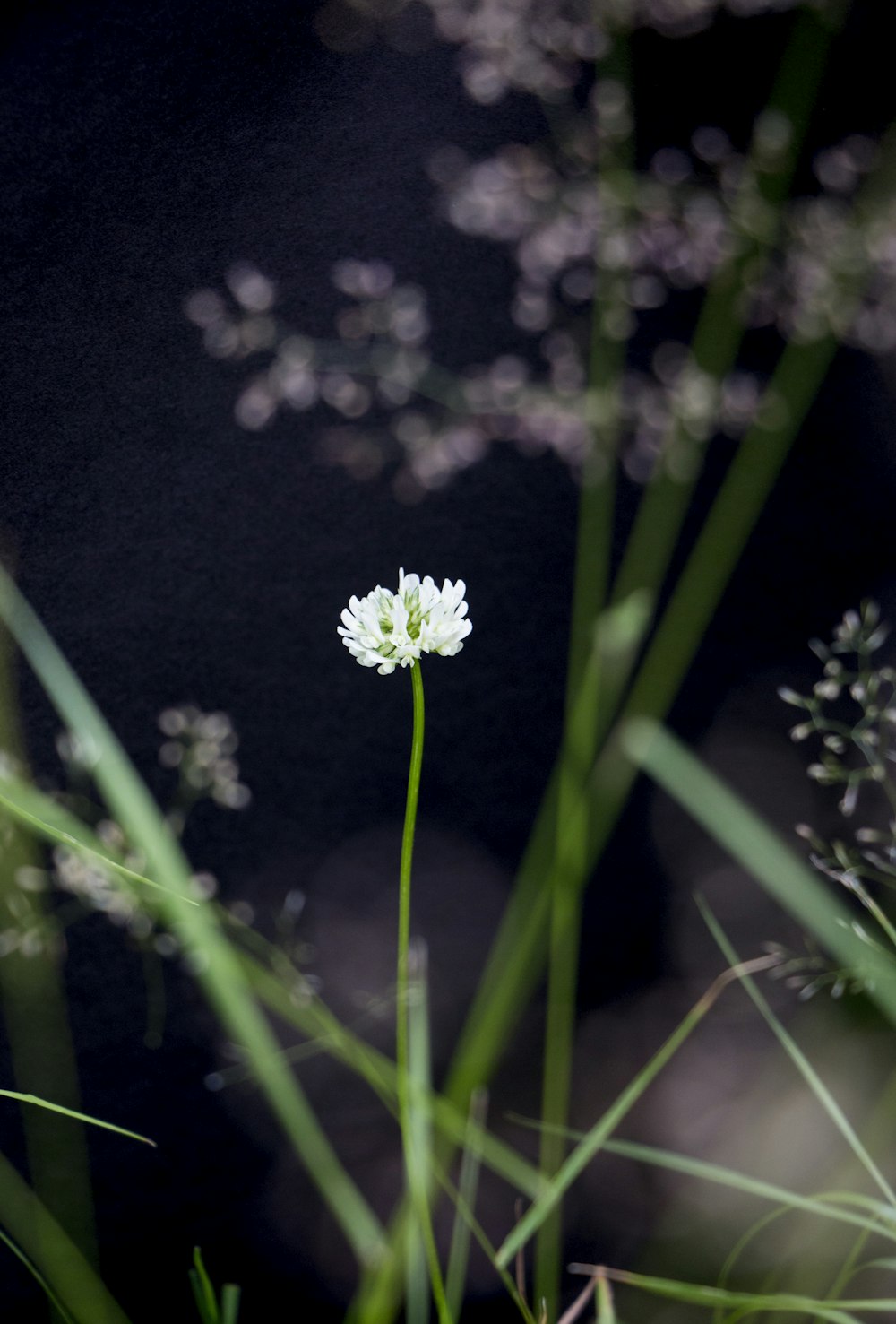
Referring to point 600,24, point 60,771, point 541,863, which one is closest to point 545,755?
point 541,863

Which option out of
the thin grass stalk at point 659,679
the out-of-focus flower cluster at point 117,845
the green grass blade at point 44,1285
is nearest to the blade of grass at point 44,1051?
the out-of-focus flower cluster at point 117,845

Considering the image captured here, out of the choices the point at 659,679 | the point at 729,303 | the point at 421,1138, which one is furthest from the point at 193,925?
the point at 729,303

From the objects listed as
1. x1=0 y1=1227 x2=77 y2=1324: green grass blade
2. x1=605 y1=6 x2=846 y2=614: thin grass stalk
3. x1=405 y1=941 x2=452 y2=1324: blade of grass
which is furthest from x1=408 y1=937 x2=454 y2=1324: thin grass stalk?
x1=605 y1=6 x2=846 y2=614: thin grass stalk

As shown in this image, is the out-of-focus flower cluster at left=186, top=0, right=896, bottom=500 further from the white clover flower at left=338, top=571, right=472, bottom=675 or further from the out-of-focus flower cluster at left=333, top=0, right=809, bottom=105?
the white clover flower at left=338, top=571, right=472, bottom=675

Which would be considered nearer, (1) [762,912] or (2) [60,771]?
(2) [60,771]

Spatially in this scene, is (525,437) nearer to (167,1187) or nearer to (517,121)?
(517,121)

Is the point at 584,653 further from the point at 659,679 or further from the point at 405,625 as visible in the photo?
the point at 405,625
